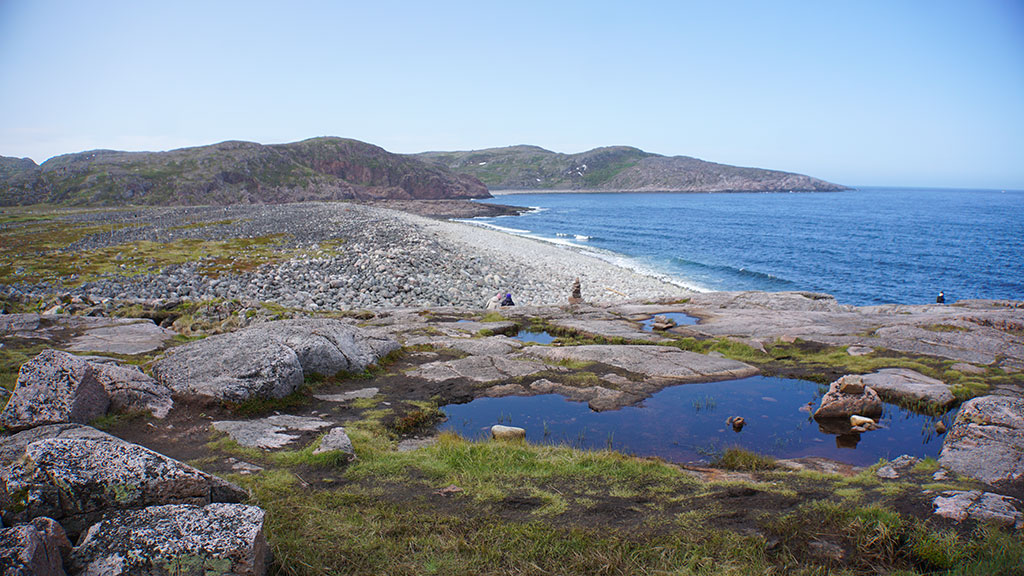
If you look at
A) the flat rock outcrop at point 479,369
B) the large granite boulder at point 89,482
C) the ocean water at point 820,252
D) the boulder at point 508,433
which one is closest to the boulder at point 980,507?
the boulder at point 508,433

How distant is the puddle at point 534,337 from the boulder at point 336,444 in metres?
11.4

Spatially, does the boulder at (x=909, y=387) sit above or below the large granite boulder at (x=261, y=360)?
below

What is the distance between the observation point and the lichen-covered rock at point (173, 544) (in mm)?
5465

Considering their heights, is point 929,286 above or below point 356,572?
below

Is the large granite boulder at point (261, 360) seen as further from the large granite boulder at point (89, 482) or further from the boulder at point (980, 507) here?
the boulder at point (980, 507)

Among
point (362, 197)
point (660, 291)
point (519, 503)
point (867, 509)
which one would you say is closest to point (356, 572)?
point (519, 503)

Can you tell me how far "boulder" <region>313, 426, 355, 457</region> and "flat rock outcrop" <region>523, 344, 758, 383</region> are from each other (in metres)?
8.42

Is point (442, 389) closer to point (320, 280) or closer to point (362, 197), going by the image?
point (320, 280)

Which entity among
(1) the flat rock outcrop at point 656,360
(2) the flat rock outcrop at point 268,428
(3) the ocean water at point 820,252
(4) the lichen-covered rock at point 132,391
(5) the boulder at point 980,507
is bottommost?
(3) the ocean water at point 820,252

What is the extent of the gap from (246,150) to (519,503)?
582 ft

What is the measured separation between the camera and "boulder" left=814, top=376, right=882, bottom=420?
13.1 metres

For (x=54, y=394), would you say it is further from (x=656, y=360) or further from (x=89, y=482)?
(x=656, y=360)

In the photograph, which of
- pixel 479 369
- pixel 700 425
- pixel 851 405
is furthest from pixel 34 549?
pixel 851 405

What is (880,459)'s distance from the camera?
10.3 m
